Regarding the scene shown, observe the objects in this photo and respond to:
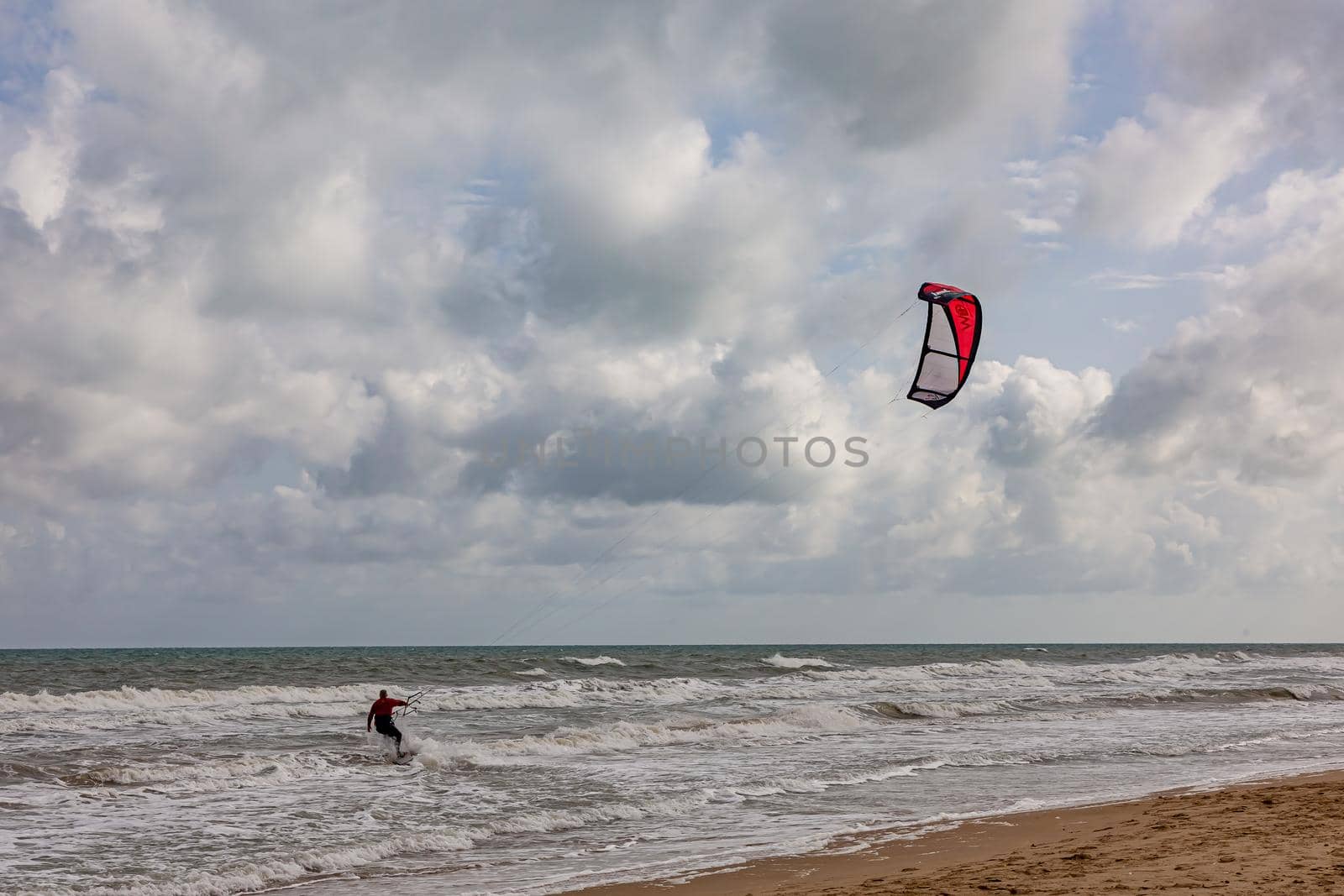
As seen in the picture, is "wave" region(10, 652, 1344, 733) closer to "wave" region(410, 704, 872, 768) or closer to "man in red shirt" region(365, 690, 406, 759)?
"wave" region(410, 704, 872, 768)

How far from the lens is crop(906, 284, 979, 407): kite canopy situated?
15.2m

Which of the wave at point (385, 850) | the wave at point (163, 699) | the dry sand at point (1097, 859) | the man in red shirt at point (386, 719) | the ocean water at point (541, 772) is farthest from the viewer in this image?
the wave at point (163, 699)

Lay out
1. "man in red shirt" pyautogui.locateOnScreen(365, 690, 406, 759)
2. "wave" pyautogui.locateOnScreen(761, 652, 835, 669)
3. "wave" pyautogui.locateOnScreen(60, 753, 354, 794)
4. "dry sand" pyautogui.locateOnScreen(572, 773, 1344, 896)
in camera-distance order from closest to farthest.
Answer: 1. "dry sand" pyautogui.locateOnScreen(572, 773, 1344, 896)
2. "wave" pyautogui.locateOnScreen(60, 753, 354, 794)
3. "man in red shirt" pyautogui.locateOnScreen(365, 690, 406, 759)
4. "wave" pyautogui.locateOnScreen(761, 652, 835, 669)

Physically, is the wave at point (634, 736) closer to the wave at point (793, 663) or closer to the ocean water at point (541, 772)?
the ocean water at point (541, 772)

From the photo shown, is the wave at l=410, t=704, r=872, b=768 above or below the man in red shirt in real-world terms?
below

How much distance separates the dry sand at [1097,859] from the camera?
6832mm

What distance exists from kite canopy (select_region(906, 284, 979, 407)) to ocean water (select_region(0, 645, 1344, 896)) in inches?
212

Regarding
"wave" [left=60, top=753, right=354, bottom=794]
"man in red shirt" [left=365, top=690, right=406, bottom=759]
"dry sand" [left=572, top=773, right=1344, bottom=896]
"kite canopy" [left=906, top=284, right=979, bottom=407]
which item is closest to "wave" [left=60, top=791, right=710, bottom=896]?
"dry sand" [left=572, top=773, right=1344, bottom=896]

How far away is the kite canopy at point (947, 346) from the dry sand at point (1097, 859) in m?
6.46

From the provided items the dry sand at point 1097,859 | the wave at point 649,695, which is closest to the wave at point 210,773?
the wave at point 649,695

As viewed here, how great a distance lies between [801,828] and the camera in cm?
1006

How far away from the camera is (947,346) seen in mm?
15320

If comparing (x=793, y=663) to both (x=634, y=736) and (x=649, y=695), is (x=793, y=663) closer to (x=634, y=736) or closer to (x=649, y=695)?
(x=649, y=695)

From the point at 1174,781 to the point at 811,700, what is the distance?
13800 mm
